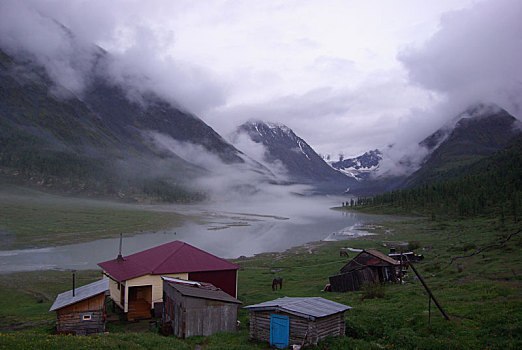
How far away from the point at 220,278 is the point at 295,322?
1353 cm

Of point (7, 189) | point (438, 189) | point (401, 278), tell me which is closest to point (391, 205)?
point (438, 189)

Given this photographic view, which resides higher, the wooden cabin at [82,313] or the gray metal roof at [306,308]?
the gray metal roof at [306,308]

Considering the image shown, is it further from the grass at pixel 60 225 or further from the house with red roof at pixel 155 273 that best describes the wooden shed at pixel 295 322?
the grass at pixel 60 225

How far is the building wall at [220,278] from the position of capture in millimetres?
29347

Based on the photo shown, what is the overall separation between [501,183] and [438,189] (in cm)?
2823

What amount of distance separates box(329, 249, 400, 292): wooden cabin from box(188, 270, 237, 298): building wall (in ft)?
32.8

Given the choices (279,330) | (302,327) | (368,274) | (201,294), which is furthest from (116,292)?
(368,274)

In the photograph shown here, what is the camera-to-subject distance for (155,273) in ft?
89.4

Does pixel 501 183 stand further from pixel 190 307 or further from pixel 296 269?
pixel 190 307

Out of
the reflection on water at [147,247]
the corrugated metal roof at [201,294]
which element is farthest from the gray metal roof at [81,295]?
the reflection on water at [147,247]

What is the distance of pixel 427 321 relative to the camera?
740 inches

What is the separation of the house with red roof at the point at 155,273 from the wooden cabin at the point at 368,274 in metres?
10.4

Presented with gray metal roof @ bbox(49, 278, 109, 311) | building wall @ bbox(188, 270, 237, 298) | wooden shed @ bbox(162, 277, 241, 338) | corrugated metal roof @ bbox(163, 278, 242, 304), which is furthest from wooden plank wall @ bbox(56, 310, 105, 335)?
building wall @ bbox(188, 270, 237, 298)

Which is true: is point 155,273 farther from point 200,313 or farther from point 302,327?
point 302,327
